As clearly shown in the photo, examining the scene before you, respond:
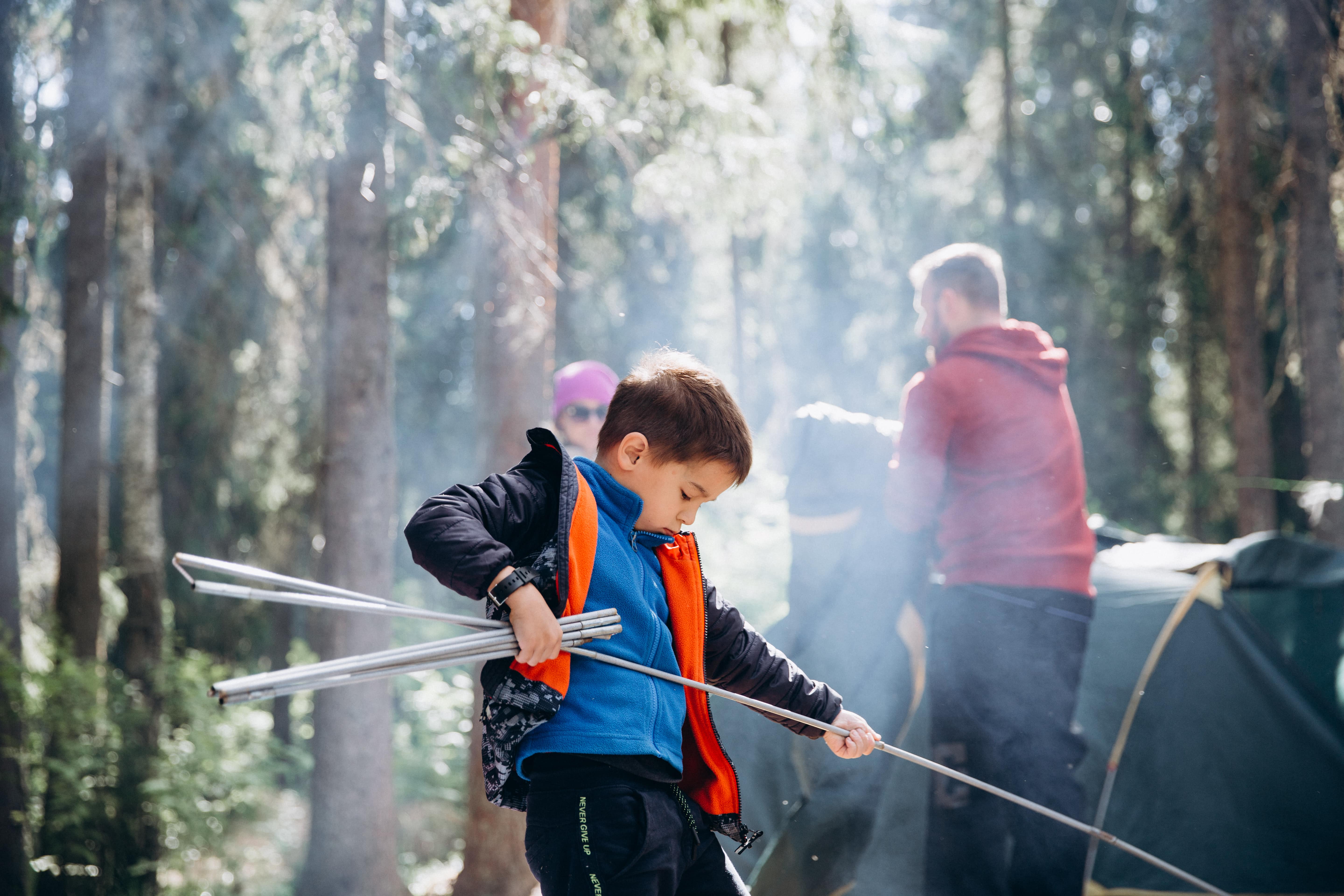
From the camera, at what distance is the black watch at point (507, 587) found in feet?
4.89

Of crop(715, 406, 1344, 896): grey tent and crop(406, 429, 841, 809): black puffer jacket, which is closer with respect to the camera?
crop(406, 429, 841, 809): black puffer jacket

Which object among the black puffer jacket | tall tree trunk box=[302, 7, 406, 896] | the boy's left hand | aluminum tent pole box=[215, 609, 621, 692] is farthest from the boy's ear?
tall tree trunk box=[302, 7, 406, 896]

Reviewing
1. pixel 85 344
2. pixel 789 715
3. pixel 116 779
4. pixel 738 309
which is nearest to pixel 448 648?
pixel 789 715

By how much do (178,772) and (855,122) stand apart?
20.6 feet

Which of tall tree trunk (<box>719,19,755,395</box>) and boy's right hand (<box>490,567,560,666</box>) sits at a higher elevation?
tall tree trunk (<box>719,19,755,395</box>)

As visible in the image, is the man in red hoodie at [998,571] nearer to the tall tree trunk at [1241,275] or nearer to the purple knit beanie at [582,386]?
the purple knit beanie at [582,386]

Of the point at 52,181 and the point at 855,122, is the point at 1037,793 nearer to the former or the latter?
the point at 855,122

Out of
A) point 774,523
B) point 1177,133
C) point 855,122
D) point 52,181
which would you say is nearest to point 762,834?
point 774,523

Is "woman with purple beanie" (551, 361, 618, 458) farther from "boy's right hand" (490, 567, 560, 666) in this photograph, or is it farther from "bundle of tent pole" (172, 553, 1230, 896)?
"boy's right hand" (490, 567, 560, 666)

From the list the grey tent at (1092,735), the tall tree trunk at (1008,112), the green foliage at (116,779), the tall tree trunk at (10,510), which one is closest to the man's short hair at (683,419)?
the grey tent at (1092,735)

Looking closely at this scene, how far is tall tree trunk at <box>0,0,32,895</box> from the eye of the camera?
15.3ft

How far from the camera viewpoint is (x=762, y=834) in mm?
3426

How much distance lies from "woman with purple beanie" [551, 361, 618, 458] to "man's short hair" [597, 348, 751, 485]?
62.4 inches

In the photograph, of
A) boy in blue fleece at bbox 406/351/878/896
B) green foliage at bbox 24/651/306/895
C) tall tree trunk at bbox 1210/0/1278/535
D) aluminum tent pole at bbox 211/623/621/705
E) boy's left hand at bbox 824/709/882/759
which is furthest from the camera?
tall tree trunk at bbox 1210/0/1278/535
